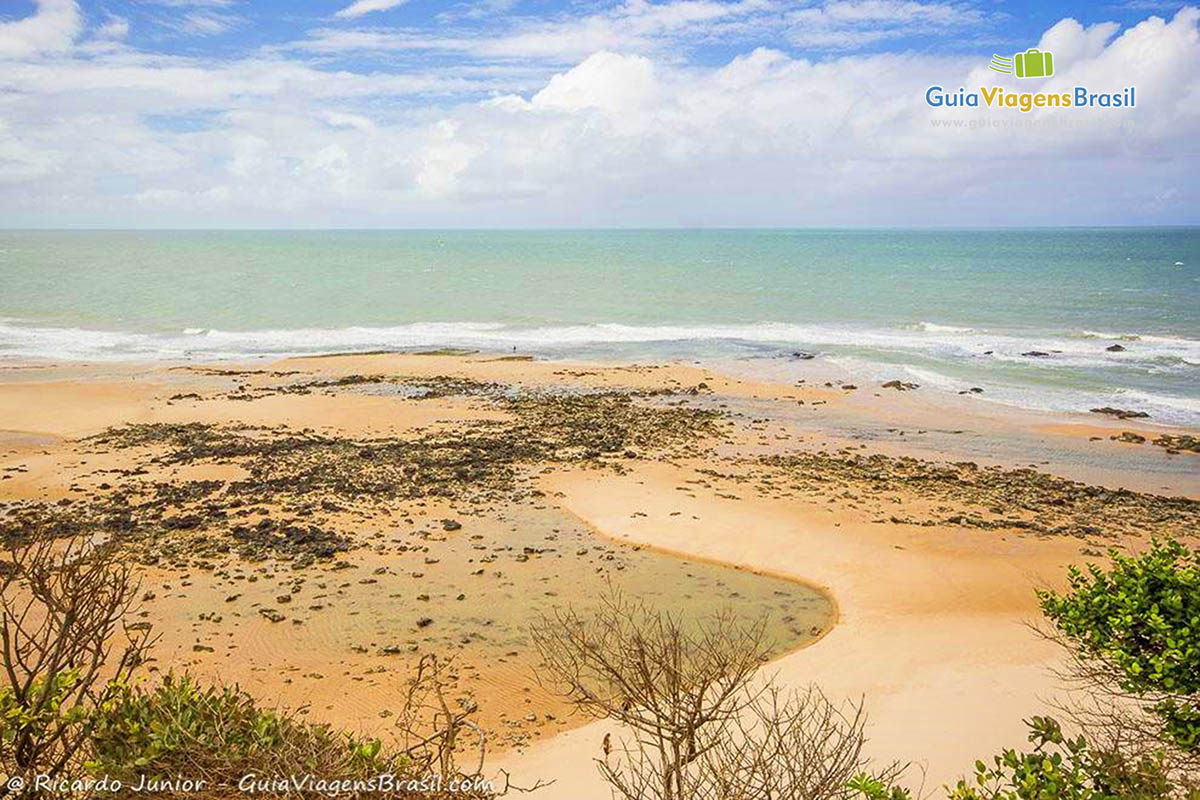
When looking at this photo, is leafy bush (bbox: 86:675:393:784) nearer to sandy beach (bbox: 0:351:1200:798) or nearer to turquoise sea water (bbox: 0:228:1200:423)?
sandy beach (bbox: 0:351:1200:798)

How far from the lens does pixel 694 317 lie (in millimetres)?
54188

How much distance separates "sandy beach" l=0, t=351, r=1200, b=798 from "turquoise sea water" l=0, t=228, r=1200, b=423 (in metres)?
9.52

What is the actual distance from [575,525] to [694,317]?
129ft

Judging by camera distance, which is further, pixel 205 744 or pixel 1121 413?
pixel 1121 413

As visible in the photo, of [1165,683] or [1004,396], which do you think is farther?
[1004,396]

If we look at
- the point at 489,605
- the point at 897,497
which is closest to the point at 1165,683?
the point at 489,605

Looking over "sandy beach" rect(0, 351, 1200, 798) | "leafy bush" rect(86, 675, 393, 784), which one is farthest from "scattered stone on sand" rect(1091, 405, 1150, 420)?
"leafy bush" rect(86, 675, 393, 784)

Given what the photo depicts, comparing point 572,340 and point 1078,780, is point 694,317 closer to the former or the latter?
point 572,340

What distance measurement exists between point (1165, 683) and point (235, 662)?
10260 millimetres

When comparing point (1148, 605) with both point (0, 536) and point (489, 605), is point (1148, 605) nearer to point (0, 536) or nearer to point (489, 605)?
point (489, 605)

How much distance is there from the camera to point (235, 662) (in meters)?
10.8

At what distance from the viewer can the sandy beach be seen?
1048 centimetres

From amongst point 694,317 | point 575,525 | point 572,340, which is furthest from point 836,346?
point 575,525

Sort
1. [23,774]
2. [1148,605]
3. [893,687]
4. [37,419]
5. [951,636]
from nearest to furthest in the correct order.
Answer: [23,774] → [1148,605] → [893,687] → [951,636] → [37,419]
